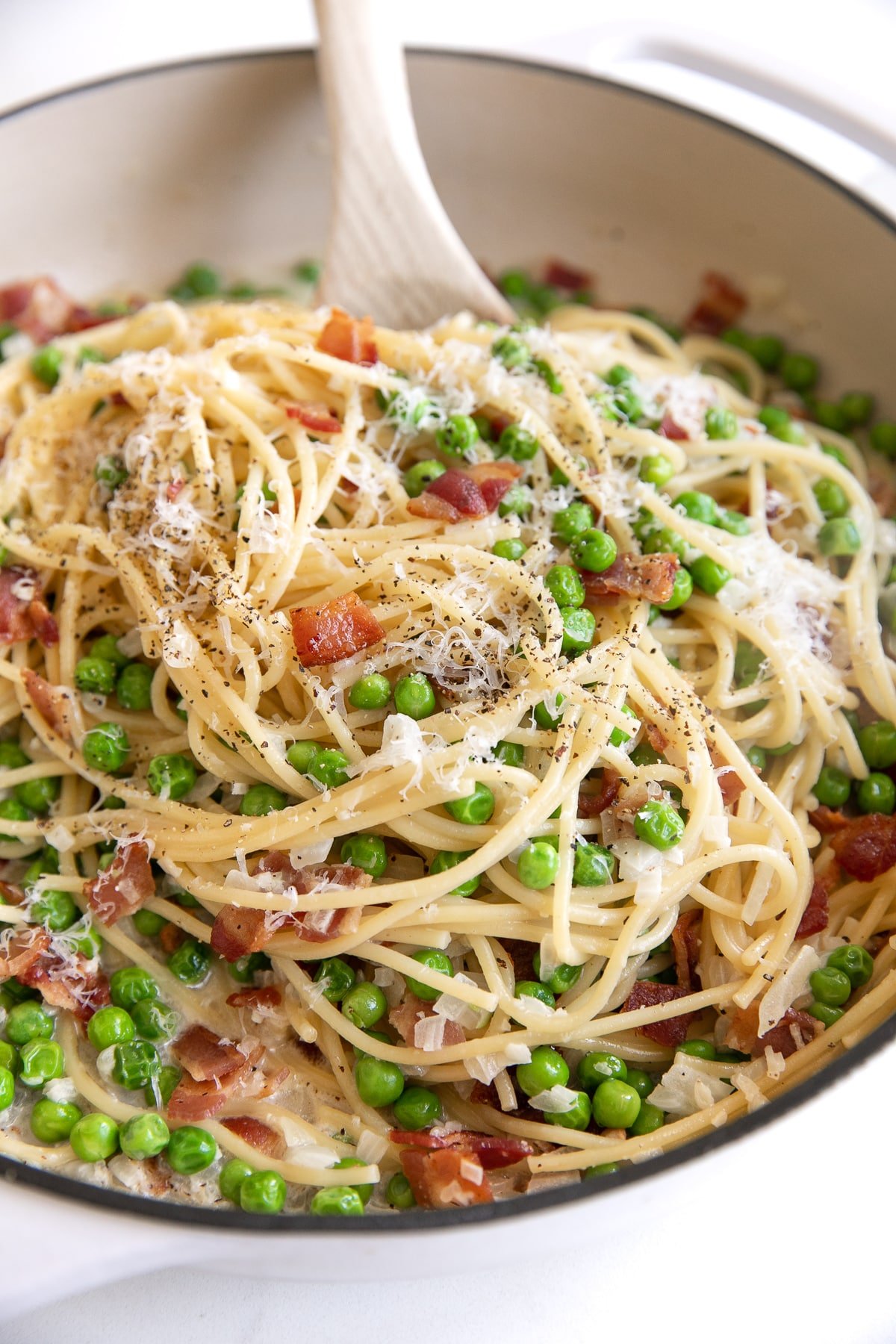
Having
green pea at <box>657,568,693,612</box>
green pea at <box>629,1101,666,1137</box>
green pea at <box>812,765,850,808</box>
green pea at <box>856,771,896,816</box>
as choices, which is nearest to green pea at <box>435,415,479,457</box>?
green pea at <box>657,568,693,612</box>

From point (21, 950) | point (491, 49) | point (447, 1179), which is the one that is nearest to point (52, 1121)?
point (21, 950)

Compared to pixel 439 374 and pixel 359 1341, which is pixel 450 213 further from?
pixel 359 1341

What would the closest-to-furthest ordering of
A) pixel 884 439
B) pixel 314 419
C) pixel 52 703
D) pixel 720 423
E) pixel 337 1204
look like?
pixel 337 1204
pixel 52 703
pixel 314 419
pixel 720 423
pixel 884 439

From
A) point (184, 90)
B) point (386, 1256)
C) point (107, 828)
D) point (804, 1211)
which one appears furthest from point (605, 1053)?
point (184, 90)

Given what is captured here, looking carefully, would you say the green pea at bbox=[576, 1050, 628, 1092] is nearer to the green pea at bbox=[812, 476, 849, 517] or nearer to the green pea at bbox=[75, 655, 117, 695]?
the green pea at bbox=[75, 655, 117, 695]

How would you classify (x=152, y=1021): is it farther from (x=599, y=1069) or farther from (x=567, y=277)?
(x=567, y=277)
